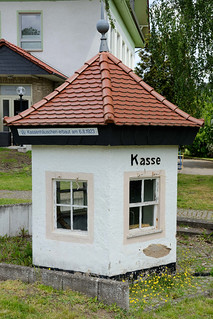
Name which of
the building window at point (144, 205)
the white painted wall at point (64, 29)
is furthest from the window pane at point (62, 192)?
the white painted wall at point (64, 29)

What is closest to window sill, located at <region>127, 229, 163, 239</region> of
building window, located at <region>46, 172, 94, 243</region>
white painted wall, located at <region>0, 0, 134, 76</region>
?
building window, located at <region>46, 172, 94, 243</region>

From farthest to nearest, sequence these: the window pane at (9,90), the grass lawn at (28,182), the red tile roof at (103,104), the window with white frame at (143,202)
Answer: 1. the window pane at (9,90)
2. the grass lawn at (28,182)
3. the window with white frame at (143,202)
4. the red tile roof at (103,104)

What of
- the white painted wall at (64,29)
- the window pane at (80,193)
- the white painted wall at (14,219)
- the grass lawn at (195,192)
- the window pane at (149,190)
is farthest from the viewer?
the white painted wall at (64,29)

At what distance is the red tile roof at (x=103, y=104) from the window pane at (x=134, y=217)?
164cm

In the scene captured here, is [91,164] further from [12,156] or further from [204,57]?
[12,156]

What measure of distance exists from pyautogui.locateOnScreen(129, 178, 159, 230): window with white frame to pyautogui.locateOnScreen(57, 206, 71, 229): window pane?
1.15m

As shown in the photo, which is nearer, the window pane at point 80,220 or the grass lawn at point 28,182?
the window pane at point 80,220

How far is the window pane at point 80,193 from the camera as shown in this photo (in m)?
7.12

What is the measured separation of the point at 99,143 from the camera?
6.53 metres

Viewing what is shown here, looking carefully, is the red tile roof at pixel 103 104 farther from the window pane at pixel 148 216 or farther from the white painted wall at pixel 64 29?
the white painted wall at pixel 64 29

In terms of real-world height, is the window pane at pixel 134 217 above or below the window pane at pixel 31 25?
below

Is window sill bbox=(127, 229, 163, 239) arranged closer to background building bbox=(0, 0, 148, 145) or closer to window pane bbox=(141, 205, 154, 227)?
window pane bbox=(141, 205, 154, 227)

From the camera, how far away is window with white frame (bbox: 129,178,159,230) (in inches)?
284

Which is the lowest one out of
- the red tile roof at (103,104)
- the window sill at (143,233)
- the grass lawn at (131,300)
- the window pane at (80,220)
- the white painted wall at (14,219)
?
the grass lawn at (131,300)
